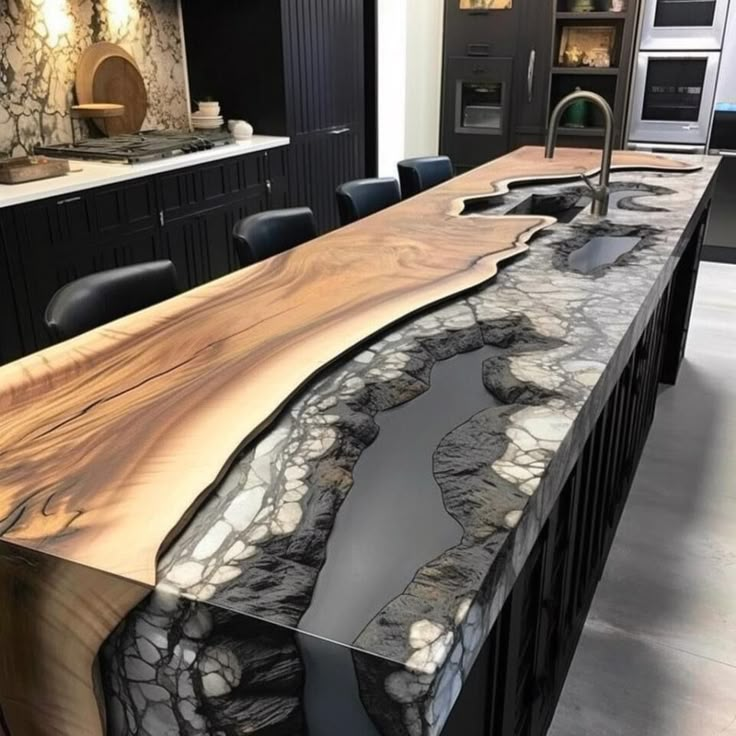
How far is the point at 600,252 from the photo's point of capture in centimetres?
226

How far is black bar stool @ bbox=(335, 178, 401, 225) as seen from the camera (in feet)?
10.6

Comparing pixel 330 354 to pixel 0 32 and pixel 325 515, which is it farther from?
pixel 0 32

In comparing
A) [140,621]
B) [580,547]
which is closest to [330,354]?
[140,621]

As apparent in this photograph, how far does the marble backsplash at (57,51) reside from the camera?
12.5 ft

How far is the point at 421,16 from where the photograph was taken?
6230 mm

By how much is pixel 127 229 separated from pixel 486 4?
372cm

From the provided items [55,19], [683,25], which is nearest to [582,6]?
[683,25]

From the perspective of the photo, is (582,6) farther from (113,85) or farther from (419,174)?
(113,85)

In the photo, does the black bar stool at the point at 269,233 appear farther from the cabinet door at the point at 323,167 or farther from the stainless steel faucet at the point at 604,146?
the cabinet door at the point at 323,167

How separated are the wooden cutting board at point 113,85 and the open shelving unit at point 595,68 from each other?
312cm

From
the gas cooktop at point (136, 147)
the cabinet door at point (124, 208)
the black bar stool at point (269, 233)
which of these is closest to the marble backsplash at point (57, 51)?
the gas cooktop at point (136, 147)

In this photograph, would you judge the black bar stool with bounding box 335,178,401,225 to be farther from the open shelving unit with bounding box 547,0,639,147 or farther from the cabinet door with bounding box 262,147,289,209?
the open shelving unit with bounding box 547,0,639,147

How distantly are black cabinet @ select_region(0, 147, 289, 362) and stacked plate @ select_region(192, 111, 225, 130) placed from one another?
445 millimetres

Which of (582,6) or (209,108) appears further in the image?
(582,6)
